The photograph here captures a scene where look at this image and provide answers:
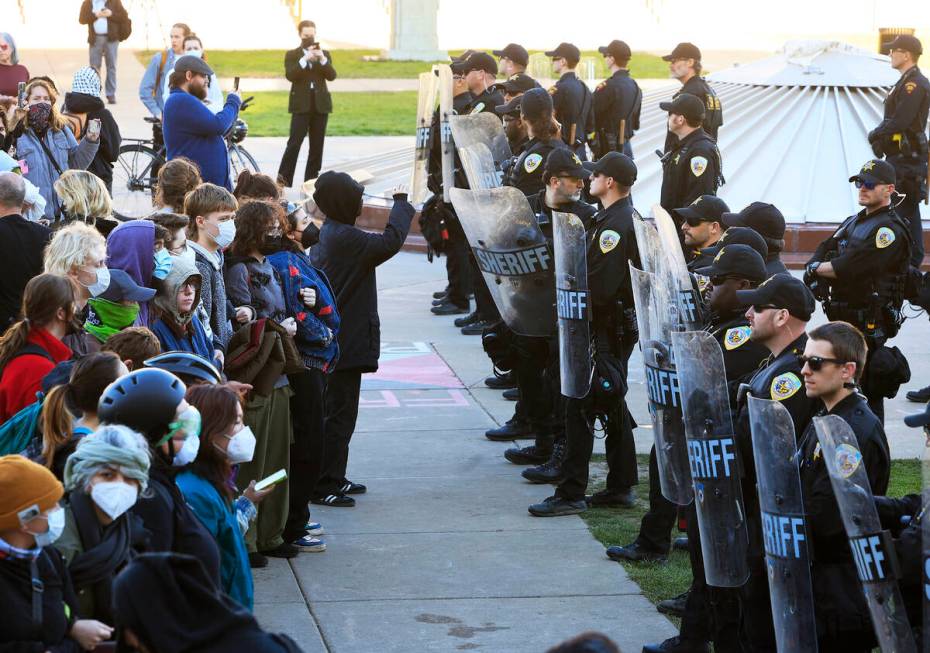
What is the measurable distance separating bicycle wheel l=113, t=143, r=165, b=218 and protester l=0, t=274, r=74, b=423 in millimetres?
9766

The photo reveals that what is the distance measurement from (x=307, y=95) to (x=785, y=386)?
12.7 meters

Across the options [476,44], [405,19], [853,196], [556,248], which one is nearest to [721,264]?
[556,248]

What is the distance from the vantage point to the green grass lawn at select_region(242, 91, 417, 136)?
79.8ft

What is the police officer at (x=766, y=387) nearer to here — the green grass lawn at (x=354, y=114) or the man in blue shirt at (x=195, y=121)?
the man in blue shirt at (x=195, y=121)

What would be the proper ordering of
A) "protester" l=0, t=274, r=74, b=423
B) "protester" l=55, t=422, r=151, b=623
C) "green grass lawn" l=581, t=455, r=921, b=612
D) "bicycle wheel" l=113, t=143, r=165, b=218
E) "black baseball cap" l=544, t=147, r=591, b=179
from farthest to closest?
"bicycle wheel" l=113, t=143, r=165, b=218 < "black baseball cap" l=544, t=147, r=591, b=179 < "green grass lawn" l=581, t=455, r=921, b=612 < "protester" l=0, t=274, r=74, b=423 < "protester" l=55, t=422, r=151, b=623

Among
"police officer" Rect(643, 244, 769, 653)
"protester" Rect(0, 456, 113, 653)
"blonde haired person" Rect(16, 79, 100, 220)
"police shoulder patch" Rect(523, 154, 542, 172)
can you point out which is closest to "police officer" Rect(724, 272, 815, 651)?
"police officer" Rect(643, 244, 769, 653)

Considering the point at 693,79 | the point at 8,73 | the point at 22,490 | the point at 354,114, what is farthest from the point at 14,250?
the point at 354,114

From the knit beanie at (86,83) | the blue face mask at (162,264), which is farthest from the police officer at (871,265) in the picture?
the knit beanie at (86,83)

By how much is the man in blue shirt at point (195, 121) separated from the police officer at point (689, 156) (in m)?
3.20

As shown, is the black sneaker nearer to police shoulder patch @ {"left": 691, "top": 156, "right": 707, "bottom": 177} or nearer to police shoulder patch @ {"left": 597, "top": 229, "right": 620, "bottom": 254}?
Answer: police shoulder patch @ {"left": 597, "top": 229, "right": 620, "bottom": 254}

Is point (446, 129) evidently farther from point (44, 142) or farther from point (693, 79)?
point (44, 142)

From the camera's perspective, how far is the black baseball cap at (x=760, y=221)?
A: 760 cm

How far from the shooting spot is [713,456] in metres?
5.54

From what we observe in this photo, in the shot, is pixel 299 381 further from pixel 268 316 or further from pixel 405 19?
pixel 405 19
